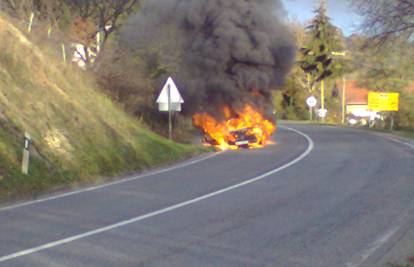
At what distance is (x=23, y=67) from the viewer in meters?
18.6

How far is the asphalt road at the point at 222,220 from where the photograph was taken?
7777 mm

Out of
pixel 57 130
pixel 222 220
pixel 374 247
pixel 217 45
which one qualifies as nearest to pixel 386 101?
pixel 217 45

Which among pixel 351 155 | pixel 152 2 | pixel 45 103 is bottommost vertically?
pixel 351 155

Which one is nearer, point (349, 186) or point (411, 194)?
point (411, 194)

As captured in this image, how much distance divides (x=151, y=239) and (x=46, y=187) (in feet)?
18.8

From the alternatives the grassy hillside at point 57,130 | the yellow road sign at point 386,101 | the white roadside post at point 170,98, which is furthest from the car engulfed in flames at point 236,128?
the yellow road sign at point 386,101

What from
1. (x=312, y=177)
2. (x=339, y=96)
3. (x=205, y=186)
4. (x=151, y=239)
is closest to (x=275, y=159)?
(x=312, y=177)

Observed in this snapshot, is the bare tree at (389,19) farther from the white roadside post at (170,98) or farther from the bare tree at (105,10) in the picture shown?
the bare tree at (105,10)

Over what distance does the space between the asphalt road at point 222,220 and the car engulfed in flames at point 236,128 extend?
899cm

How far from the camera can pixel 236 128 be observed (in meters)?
26.7

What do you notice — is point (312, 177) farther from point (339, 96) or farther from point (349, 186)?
point (339, 96)

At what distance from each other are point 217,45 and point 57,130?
39.3 feet

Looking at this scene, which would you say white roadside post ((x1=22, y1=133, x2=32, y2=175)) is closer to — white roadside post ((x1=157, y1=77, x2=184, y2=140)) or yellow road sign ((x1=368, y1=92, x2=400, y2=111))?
white roadside post ((x1=157, y1=77, x2=184, y2=140))

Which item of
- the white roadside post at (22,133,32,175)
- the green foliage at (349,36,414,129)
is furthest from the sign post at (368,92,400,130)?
the white roadside post at (22,133,32,175)
